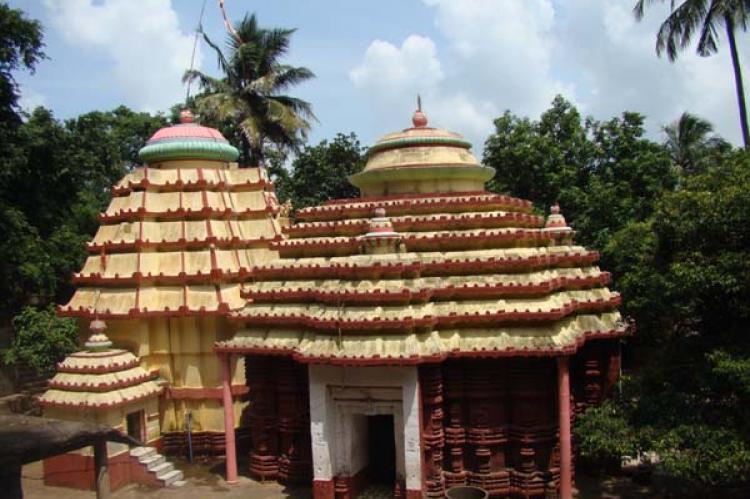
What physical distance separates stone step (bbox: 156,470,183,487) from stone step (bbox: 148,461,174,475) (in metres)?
0.08

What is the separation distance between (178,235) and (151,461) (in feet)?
17.6

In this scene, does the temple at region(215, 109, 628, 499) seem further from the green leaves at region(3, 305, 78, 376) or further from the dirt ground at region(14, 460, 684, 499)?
the green leaves at region(3, 305, 78, 376)

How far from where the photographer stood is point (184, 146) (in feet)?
57.8

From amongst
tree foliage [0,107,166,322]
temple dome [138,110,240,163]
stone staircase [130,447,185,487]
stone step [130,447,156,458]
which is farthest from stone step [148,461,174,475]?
tree foliage [0,107,166,322]

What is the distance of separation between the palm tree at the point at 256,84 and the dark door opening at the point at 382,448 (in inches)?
654

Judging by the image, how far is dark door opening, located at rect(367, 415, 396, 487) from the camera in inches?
566

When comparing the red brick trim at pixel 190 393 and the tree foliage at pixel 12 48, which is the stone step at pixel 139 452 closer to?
the red brick trim at pixel 190 393

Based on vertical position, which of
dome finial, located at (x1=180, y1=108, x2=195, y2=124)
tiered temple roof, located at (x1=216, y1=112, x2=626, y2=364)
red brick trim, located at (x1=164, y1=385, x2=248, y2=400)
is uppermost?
dome finial, located at (x1=180, y1=108, x2=195, y2=124)

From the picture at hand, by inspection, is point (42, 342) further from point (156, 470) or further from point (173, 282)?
point (156, 470)

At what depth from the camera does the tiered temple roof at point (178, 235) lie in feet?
53.8

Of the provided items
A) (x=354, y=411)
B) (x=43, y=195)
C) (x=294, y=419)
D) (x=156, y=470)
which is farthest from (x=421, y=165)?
(x=43, y=195)

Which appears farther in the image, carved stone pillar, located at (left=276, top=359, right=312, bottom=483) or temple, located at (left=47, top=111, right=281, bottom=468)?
temple, located at (left=47, top=111, right=281, bottom=468)

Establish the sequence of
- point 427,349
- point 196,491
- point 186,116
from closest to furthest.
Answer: point 427,349 < point 196,491 < point 186,116

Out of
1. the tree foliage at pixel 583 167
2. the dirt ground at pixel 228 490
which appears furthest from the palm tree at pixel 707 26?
the dirt ground at pixel 228 490
